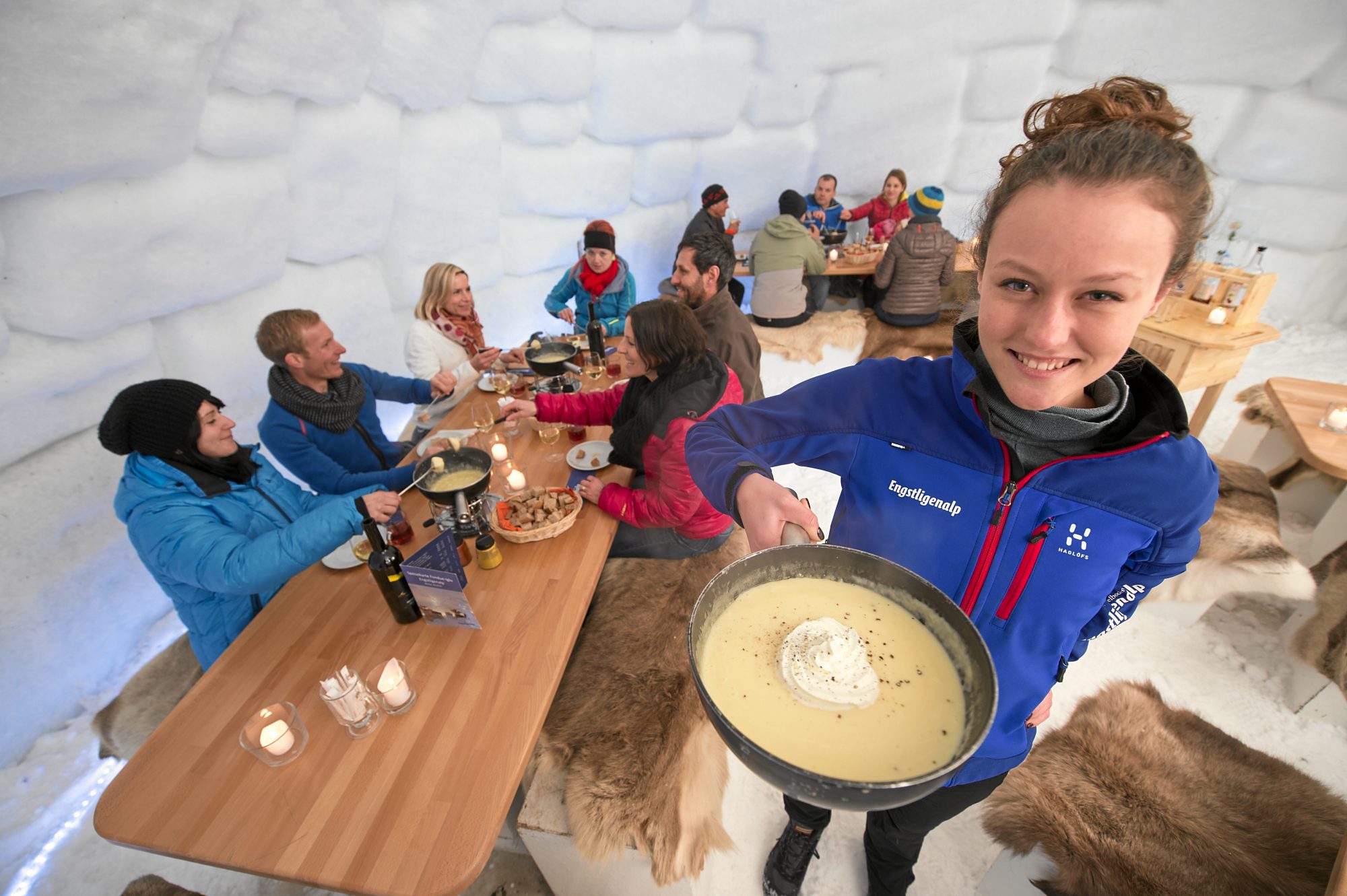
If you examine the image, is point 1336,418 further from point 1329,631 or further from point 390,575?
point 390,575

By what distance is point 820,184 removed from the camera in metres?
5.72

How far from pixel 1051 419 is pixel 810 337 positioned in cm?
399

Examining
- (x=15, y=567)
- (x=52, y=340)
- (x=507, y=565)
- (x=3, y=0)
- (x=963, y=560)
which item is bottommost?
(x=15, y=567)

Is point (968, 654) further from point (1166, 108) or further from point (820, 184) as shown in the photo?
point (820, 184)

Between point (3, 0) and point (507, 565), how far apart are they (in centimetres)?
230

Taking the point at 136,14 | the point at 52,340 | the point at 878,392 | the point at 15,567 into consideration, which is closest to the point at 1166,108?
the point at 878,392

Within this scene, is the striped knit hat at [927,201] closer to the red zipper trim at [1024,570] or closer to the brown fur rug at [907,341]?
the brown fur rug at [907,341]

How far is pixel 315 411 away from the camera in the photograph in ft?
7.77

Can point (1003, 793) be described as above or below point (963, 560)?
below

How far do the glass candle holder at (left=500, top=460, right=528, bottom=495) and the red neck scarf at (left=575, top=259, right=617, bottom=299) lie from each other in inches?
84.5

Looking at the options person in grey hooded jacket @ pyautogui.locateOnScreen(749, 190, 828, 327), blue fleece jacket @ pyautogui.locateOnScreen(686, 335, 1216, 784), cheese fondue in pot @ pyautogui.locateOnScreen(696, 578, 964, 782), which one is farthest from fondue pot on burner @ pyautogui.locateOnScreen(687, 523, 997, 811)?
person in grey hooded jacket @ pyautogui.locateOnScreen(749, 190, 828, 327)

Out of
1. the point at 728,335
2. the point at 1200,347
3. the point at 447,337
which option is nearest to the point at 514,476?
the point at 728,335

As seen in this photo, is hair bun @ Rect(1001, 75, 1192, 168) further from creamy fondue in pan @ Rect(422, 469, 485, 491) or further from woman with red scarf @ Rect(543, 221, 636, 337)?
woman with red scarf @ Rect(543, 221, 636, 337)

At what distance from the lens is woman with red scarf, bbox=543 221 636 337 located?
12.8 ft
